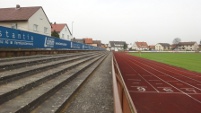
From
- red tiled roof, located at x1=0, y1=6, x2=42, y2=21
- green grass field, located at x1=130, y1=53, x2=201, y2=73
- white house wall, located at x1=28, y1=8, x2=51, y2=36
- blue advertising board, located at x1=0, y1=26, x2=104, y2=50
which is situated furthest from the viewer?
white house wall, located at x1=28, y1=8, x2=51, y2=36

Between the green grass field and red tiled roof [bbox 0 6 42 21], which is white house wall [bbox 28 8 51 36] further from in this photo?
the green grass field

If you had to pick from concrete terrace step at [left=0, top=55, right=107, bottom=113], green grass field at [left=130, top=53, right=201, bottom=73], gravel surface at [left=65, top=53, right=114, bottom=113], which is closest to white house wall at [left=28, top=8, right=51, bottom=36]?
green grass field at [left=130, top=53, right=201, bottom=73]

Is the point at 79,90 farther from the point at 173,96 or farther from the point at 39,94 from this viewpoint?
the point at 173,96

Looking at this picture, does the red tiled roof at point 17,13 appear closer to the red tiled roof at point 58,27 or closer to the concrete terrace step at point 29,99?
the red tiled roof at point 58,27

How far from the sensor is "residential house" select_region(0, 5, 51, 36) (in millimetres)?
31062

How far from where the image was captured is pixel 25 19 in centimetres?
3077

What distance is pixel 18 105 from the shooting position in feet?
13.8

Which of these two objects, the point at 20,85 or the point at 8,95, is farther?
the point at 20,85

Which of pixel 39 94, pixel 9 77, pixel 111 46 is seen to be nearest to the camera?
pixel 39 94

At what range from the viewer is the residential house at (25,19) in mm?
31062

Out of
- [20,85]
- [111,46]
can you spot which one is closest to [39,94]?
[20,85]

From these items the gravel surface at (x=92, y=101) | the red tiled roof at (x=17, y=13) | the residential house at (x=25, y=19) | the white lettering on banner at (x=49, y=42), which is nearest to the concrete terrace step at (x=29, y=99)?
the gravel surface at (x=92, y=101)

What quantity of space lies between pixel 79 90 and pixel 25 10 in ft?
101

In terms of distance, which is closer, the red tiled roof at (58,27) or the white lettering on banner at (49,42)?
the white lettering on banner at (49,42)
